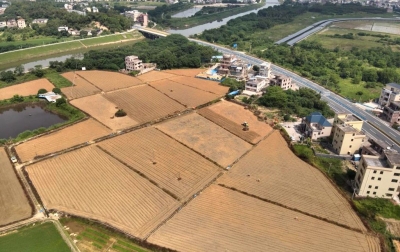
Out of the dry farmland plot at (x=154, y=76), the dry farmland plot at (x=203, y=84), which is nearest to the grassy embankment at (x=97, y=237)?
the dry farmland plot at (x=203, y=84)

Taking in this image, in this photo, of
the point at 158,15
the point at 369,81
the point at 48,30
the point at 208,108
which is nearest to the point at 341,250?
the point at 208,108

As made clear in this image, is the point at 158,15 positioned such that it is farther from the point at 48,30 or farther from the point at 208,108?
the point at 208,108

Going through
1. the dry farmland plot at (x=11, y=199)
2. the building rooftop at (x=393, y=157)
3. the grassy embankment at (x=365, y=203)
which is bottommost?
the dry farmland plot at (x=11, y=199)

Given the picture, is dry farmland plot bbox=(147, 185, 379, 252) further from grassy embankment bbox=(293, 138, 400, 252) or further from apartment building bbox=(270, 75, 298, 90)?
apartment building bbox=(270, 75, 298, 90)

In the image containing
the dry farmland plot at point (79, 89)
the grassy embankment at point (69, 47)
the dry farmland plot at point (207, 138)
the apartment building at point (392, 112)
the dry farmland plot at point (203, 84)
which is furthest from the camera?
the grassy embankment at point (69, 47)

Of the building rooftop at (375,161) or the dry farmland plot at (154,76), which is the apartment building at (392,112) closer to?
the building rooftop at (375,161)

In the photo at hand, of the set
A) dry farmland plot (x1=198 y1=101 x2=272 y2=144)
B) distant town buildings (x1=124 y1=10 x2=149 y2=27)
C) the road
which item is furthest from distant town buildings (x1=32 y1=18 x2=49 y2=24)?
dry farmland plot (x1=198 y1=101 x2=272 y2=144)

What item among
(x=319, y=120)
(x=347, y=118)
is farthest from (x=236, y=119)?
(x=347, y=118)
